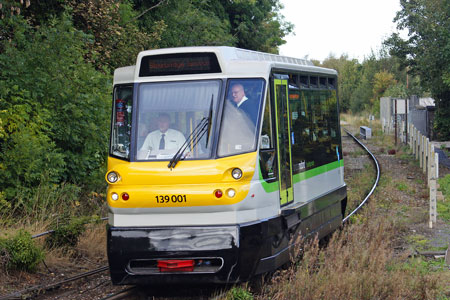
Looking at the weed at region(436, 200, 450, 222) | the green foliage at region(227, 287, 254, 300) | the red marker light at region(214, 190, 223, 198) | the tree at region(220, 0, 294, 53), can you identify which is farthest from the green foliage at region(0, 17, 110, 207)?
the tree at region(220, 0, 294, 53)

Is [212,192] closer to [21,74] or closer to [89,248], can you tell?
[89,248]

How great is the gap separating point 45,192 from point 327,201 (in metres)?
5.01

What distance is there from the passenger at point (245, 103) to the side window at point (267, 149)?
0.51ft

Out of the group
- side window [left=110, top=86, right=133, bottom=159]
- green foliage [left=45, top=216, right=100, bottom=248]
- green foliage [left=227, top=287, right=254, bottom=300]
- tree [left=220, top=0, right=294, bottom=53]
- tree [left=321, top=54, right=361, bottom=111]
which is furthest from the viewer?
tree [left=321, top=54, right=361, bottom=111]

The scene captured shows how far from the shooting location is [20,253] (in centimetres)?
954

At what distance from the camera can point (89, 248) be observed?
1114 centimetres

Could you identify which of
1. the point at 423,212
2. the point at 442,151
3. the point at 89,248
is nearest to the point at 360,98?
the point at 442,151

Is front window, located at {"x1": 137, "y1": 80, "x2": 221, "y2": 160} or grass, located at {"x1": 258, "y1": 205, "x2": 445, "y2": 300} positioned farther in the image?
front window, located at {"x1": 137, "y1": 80, "x2": 221, "y2": 160}

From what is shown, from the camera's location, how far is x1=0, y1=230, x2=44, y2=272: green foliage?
31.2 feet

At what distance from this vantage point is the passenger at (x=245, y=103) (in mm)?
8195

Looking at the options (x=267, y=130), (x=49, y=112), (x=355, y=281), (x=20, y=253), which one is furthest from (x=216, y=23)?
(x=355, y=281)

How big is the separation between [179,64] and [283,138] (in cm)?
165

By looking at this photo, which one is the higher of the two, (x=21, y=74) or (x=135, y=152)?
(x=21, y=74)

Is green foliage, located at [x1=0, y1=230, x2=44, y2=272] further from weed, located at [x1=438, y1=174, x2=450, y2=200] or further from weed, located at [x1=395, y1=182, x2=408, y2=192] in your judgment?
weed, located at [x1=395, y1=182, x2=408, y2=192]
